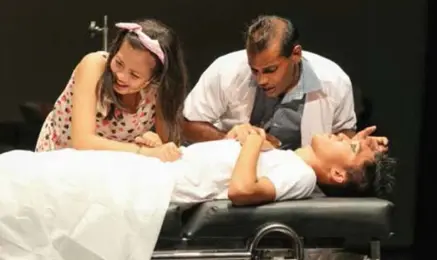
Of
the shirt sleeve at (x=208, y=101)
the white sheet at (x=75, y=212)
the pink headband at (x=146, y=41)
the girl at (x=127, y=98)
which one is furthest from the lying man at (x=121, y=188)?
the shirt sleeve at (x=208, y=101)

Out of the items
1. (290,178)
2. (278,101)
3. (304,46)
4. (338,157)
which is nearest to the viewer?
(290,178)

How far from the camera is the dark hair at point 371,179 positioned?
2.12m

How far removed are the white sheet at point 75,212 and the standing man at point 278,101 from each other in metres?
0.63

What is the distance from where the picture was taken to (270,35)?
7.34ft

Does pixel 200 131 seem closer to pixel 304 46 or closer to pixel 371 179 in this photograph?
pixel 371 179

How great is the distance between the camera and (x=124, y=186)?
183cm

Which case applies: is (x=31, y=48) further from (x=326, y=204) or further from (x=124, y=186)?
(x=326, y=204)

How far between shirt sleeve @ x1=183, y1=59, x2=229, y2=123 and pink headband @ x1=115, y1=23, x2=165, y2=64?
1.20 feet

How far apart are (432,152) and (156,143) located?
1362 millimetres

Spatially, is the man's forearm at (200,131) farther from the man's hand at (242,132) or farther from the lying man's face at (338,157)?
the lying man's face at (338,157)

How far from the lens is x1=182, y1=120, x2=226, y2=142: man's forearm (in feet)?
8.05

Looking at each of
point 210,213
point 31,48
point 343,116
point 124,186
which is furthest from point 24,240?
point 31,48

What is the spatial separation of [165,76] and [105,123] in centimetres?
22

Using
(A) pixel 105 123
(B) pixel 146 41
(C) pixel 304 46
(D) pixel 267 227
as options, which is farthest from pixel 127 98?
(C) pixel 304 46
